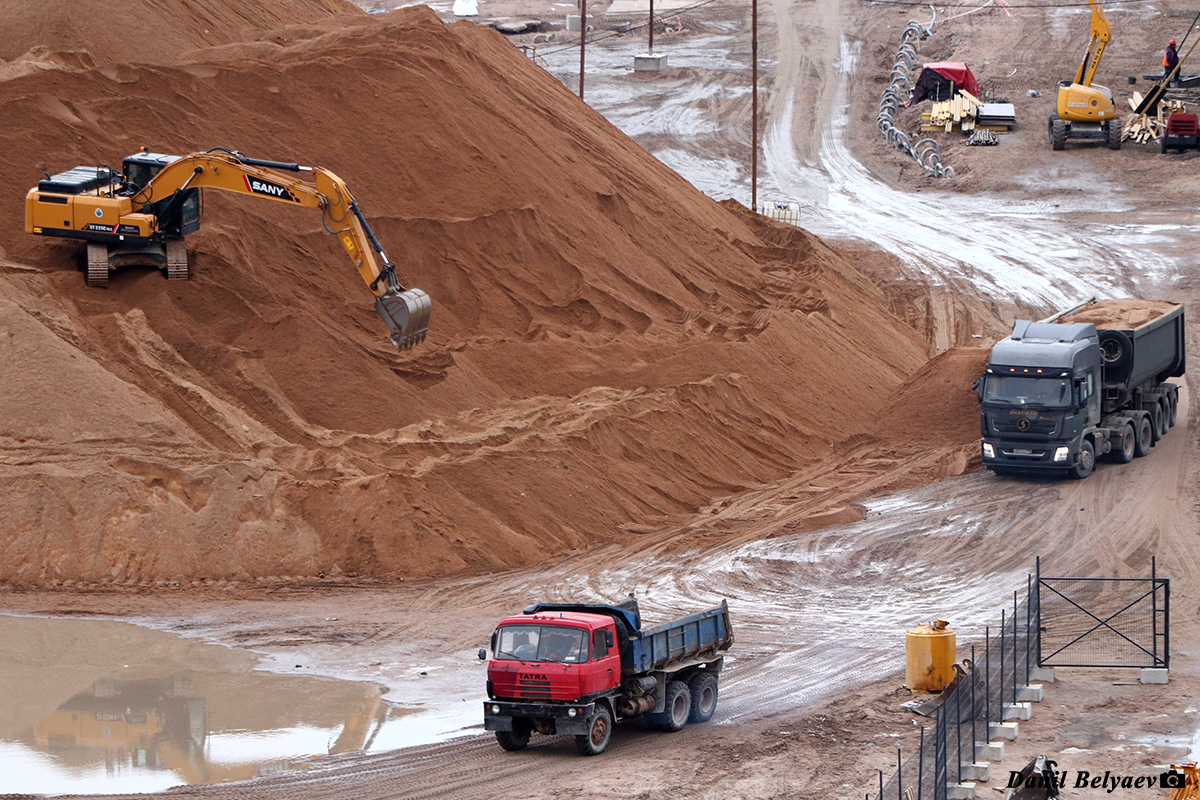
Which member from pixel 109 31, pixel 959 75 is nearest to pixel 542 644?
pixel 109 31

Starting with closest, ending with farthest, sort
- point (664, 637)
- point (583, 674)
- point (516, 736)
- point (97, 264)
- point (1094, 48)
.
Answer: point (583, 674), point (516, 736), point (664, 637), point (97, 264), point (1094, 48)

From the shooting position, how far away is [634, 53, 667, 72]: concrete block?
229 feet

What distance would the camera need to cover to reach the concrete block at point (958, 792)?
17.4 metres

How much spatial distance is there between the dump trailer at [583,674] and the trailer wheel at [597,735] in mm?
12

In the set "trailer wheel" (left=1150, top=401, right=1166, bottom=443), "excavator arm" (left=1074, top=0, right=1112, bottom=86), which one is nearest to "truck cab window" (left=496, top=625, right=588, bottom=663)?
"trailer wheel" (left=1150, top=401, right=1166, bottom=443)

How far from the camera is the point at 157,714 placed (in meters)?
20.6

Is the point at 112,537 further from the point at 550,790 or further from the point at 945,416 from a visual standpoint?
the point at 945,416

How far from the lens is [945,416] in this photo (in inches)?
1401

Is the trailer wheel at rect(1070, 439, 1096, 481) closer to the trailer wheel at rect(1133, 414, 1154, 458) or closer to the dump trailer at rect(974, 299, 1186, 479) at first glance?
the dump trailer at rect(974, 299, 1186, 479)

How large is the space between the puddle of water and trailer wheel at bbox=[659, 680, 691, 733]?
8.93 feet

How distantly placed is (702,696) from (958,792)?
3.98m

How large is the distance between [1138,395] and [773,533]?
30.9 feet

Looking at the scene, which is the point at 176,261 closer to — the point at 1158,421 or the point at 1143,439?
the point at 1143,439

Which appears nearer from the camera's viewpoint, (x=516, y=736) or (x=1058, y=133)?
(x=516, y=736)
